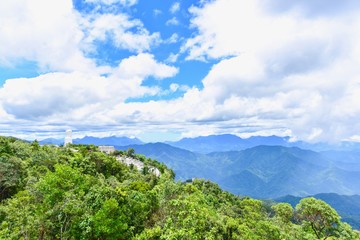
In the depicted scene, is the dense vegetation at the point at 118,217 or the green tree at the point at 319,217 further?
the green tree at the point at 319,217

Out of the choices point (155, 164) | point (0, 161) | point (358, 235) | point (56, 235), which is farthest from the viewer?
point (155, 164)

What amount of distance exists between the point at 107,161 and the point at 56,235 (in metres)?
56.7

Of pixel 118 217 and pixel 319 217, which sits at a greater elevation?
pixel 118 217

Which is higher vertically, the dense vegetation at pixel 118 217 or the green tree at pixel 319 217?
the dense vegetation at pixel 118 217

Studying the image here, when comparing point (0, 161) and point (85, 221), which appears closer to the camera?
point (85, 221)

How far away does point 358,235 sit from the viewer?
3662 cm

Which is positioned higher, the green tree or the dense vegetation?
the dense vegetation

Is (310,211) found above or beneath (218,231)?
beneath

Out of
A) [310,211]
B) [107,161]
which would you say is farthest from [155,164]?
[310,211]

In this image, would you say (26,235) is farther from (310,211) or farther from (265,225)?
(310,211)

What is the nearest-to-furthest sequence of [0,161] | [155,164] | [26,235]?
[26,235] → [0,161] → [155,164]

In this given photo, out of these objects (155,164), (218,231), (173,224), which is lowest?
(155,164)

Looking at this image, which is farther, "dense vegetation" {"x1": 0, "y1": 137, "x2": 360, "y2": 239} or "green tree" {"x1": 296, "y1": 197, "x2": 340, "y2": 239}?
"green tree" {"x1": 296, "y1": 197, "x2": 340, "y2": 239}

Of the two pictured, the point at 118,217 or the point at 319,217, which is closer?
the point at 118,217
